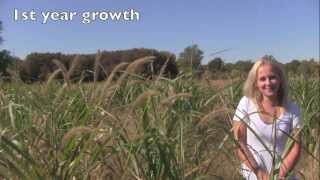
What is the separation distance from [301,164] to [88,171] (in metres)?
2.68

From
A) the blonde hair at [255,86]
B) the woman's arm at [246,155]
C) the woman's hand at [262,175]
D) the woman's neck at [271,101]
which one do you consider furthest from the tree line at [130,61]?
the woman's hand at [262,175]

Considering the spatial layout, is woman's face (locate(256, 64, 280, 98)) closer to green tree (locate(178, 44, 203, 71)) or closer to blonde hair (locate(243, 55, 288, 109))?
blonde hair (locate(243, 55, 288, 109))

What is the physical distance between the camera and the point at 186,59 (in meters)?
4.27

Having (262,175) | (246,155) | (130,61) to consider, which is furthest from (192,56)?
(246,155)

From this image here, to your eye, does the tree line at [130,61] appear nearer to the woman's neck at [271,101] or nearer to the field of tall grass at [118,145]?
the woman's neck at [271,101]

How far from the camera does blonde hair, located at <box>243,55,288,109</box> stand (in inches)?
124

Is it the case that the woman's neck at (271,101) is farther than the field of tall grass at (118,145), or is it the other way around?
the woman's neck at (271,101)

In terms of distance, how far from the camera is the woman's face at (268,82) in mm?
3116

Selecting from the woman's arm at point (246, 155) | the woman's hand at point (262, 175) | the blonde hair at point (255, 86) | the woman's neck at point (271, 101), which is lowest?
the woman's hand at point (262, 175)

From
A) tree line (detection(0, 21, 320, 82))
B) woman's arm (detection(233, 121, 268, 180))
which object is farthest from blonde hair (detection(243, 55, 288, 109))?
tree line (detection(0, 21, 320, 82))

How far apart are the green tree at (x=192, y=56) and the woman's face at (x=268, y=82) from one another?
71 centimetres

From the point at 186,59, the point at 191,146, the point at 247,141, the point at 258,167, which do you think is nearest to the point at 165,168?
the point at 191,146

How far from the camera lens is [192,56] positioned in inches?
156

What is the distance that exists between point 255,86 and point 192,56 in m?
0.80
